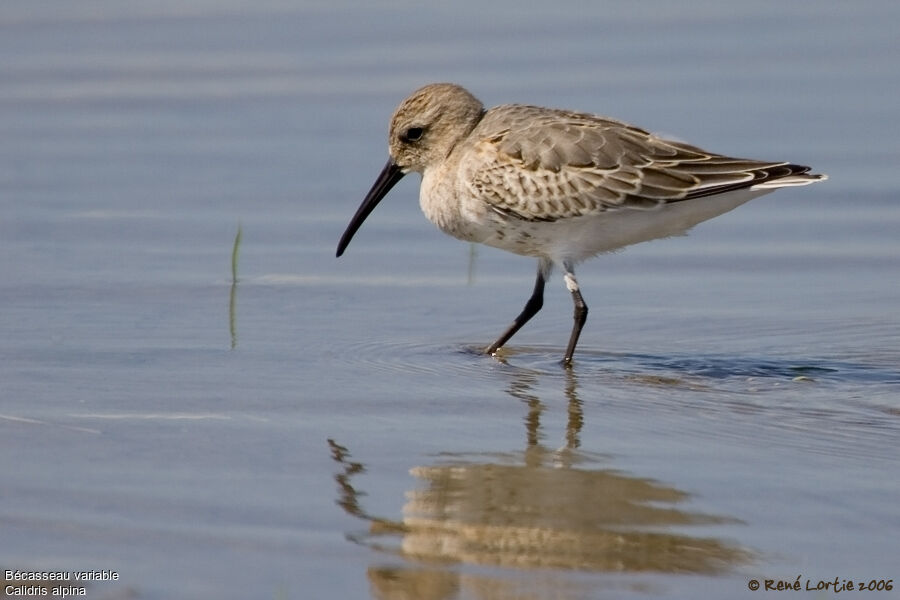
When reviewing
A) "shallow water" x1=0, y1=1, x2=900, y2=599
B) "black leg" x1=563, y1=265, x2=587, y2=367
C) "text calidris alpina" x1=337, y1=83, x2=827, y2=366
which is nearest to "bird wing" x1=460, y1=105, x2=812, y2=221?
"text calidris alpina" x1=337, y1=83, x2=827, y2=366

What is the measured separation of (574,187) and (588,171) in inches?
5.2

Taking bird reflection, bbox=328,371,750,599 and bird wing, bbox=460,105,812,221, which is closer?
bird reflection, bbox=328,371,750,599

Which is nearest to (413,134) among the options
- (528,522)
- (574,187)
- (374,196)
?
(374,196)

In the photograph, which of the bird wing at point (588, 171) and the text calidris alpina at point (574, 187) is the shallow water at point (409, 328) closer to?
the text calidris alpina at point (574, 187)

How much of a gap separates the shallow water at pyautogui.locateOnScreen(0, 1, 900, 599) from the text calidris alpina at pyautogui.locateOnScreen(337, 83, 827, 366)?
54 cm

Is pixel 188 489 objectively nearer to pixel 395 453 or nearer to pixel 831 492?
pixel 395 453

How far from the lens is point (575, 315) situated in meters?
9.07

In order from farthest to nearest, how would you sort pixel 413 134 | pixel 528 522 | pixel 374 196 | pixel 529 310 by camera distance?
pixel 374 196 → pixel 413 134 → pixel 529 310 → pixel 528 522

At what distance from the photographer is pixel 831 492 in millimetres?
6250

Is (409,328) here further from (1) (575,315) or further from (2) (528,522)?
(2) (528,522)

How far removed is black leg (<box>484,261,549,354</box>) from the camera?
8945mm

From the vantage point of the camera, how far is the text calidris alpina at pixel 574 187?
9031 mm

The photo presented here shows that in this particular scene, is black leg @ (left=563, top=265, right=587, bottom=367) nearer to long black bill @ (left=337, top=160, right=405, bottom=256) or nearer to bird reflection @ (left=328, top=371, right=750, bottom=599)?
long black bill @ (left=337, top=160, right=405, bottom=256)

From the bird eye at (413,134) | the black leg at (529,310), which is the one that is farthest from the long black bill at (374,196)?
the black leg at (529,310)
